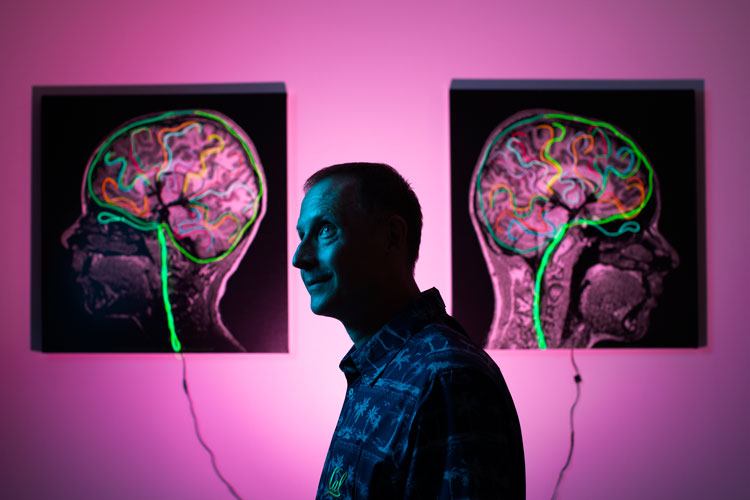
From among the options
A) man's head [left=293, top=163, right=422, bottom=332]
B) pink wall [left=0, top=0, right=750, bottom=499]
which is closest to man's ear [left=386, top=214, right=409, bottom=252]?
man's head [left=293, top=163, right=422, bottom=332]

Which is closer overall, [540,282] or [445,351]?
[445,351]

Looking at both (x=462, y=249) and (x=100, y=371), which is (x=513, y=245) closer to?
(x=462, y=249)

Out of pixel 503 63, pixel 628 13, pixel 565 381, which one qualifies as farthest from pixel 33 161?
pixel 628 13

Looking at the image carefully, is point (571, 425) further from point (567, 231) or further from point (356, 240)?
point (356, 240)

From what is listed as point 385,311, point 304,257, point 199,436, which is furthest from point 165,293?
point 385,311

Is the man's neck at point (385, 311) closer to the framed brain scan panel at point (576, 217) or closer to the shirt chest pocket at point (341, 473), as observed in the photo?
the shirt chest pocket at point (341, 473)

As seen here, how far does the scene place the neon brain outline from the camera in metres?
1.97

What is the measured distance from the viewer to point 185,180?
1.98 meters

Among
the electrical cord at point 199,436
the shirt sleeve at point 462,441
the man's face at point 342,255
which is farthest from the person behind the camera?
the electrical cord at point 199,436

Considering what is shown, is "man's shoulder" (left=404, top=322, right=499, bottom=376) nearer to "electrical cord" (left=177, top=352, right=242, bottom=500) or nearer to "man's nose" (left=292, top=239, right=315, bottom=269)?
"man's nose" (left=292, top=239, right=315, bottom=269)

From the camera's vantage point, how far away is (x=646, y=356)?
1984 millimetres

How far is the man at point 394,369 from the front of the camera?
737 mm

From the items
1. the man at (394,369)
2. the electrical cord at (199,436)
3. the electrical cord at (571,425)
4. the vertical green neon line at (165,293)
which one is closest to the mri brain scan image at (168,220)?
the vertical green neon line at (165,293)

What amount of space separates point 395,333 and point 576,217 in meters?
1.22
